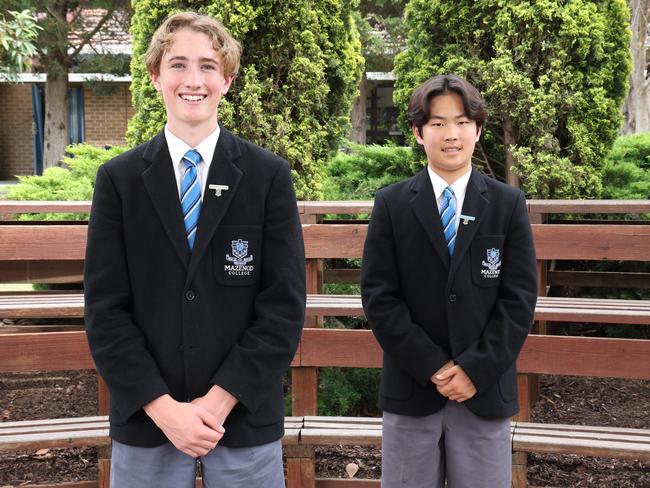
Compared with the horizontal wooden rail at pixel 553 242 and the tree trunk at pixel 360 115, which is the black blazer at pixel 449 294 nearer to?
the horizontal wooden rail at pixel 553 242

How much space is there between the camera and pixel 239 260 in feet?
6.75

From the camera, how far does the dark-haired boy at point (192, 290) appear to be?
2.00 meters

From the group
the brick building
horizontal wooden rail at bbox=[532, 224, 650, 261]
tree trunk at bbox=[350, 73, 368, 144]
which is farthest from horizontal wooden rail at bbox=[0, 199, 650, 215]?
the brick building

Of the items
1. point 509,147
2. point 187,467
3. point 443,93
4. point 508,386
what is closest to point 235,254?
point 187,467

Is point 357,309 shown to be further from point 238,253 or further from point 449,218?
point 238,253

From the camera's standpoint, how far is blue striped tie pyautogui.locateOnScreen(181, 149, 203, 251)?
2055mm

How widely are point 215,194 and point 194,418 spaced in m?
0.57

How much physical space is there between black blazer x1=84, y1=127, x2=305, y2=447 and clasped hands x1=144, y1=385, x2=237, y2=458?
33 millimetres

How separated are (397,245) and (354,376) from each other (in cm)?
224

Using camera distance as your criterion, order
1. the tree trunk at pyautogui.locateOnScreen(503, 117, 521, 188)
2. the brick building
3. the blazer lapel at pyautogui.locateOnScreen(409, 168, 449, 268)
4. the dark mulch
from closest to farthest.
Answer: the blazer lapel at pyautogui.locateOnScreen(409, 168, 449, 268), the dark mulch, the tree trunk at pyautogui.locateOnScreen(503, 117, 521, 188), the brick building

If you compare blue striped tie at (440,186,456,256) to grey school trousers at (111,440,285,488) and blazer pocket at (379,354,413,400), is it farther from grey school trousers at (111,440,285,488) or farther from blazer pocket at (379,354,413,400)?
grey school trousers at (111,440,285,488)

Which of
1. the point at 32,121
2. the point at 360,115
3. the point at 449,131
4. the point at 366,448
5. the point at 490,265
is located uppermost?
the point at 32,121

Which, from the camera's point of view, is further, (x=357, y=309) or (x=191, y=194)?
(x=357, y=309)

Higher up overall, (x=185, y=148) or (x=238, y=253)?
(x=185, y=148)
